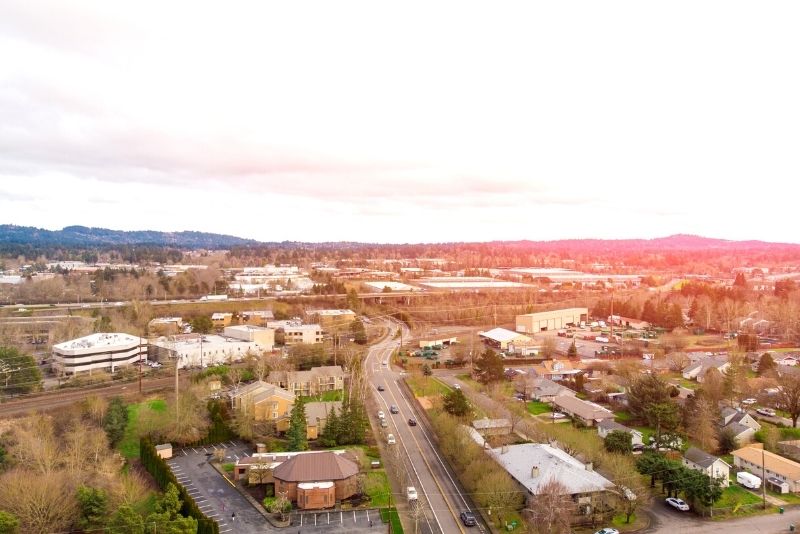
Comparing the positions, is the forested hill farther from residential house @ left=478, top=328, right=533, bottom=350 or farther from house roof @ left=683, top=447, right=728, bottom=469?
house roof @ left=683, top=447, right=728, bottom=469

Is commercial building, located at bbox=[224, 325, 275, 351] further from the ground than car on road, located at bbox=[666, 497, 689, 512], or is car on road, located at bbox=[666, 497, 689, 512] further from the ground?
commercial building, located at bbox=[224, 325, 275, 351]

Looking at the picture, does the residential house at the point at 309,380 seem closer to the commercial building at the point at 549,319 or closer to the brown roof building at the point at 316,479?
the brown roof building at the point at 316,479

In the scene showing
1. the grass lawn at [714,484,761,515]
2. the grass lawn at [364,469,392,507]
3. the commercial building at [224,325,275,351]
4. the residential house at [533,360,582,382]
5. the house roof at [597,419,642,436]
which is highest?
the commercial building at [224,325,275,351]

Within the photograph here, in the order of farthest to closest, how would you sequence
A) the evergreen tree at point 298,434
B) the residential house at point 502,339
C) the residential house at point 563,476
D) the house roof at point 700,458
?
1. the residential house at point 502,339
2. the evergreen tree at point 298,434
3. the house roof at point 700,458
4. the residential house at point 563,476

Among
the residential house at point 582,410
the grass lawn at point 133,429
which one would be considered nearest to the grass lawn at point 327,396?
the grass lawn at point 133,429

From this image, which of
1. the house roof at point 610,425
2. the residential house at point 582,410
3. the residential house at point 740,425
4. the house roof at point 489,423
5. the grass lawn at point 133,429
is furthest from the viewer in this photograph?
the residential house at point 582,410

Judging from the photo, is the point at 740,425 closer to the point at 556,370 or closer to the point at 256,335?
the point at 556,370

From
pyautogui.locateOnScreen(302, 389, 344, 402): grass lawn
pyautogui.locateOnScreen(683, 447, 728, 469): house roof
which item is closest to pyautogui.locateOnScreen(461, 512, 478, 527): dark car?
pyautogui.locateOnScreen(683, 447, 728, 469): house roof
